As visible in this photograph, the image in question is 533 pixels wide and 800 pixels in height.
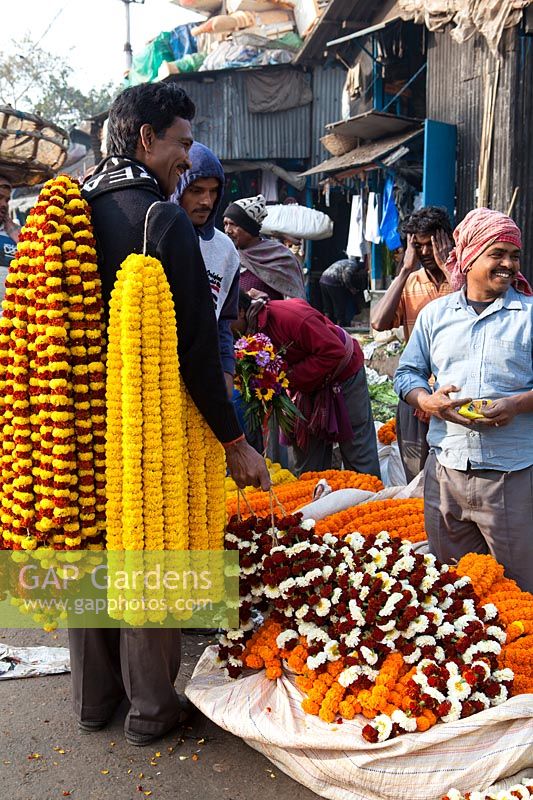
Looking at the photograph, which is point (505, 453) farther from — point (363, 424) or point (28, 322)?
point (363, 424)

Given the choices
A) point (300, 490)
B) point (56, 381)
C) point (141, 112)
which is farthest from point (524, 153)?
point (56, 381)

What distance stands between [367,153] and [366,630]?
1022 centimetres

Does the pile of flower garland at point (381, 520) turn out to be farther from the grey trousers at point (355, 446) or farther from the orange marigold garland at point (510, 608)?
the grey trousers at point (355, 446)

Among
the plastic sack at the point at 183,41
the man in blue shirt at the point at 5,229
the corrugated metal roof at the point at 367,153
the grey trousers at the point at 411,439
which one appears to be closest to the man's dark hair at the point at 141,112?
the grey trousers at the point at 411,439

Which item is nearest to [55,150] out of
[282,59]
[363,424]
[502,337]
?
[363,424]

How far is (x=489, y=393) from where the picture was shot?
2842 mm

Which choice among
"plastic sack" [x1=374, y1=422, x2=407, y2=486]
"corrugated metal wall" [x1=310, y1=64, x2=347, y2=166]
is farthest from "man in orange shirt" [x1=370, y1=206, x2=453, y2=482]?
"corrugated metal wall" [x1=310, y1=64, x2=347, y2=166]

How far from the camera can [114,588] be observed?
2350 mm

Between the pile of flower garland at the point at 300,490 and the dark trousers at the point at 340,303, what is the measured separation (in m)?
9.70

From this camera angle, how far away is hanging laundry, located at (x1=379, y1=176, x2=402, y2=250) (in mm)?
11625

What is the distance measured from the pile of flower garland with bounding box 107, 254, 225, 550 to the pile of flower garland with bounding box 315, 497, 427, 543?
1.38 m

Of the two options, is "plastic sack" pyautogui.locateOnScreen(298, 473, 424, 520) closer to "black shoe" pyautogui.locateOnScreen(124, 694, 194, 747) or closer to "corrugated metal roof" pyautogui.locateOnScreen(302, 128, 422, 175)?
"black shoe" pyautogui.locateOnScreen(124, 694, 194, 747)

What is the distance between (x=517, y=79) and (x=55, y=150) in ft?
18.8

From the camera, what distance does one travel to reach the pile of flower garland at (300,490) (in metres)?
3.92
